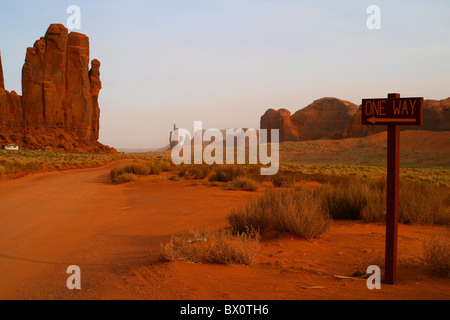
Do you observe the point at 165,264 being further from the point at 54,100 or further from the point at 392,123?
the point at 54,100

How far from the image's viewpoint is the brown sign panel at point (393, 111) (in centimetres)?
429

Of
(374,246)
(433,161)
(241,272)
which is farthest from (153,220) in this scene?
(433,161)

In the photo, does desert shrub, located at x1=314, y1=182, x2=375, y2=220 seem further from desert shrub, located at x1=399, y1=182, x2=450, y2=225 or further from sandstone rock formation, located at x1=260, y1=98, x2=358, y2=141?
sandstone rock formation, located at x1=260, y1=98, x2=358, y2=141

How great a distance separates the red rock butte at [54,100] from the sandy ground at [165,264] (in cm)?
6998

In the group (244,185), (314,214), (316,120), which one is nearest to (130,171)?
(244,185)

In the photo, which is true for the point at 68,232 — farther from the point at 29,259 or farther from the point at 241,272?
the point at 241,272

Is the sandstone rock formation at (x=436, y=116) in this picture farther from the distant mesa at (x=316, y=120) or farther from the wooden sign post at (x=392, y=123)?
the wooden sign post at (x=392, y=123)

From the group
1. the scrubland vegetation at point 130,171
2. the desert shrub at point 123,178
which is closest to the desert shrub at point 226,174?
the desert shrub at point 123,178

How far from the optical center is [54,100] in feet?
257

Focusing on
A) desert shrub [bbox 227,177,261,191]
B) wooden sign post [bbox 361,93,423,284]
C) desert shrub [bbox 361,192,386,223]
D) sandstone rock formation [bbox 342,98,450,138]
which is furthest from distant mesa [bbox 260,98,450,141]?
wooden sign post [bbox 361,93,423,284]

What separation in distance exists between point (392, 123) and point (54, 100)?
86237mm
